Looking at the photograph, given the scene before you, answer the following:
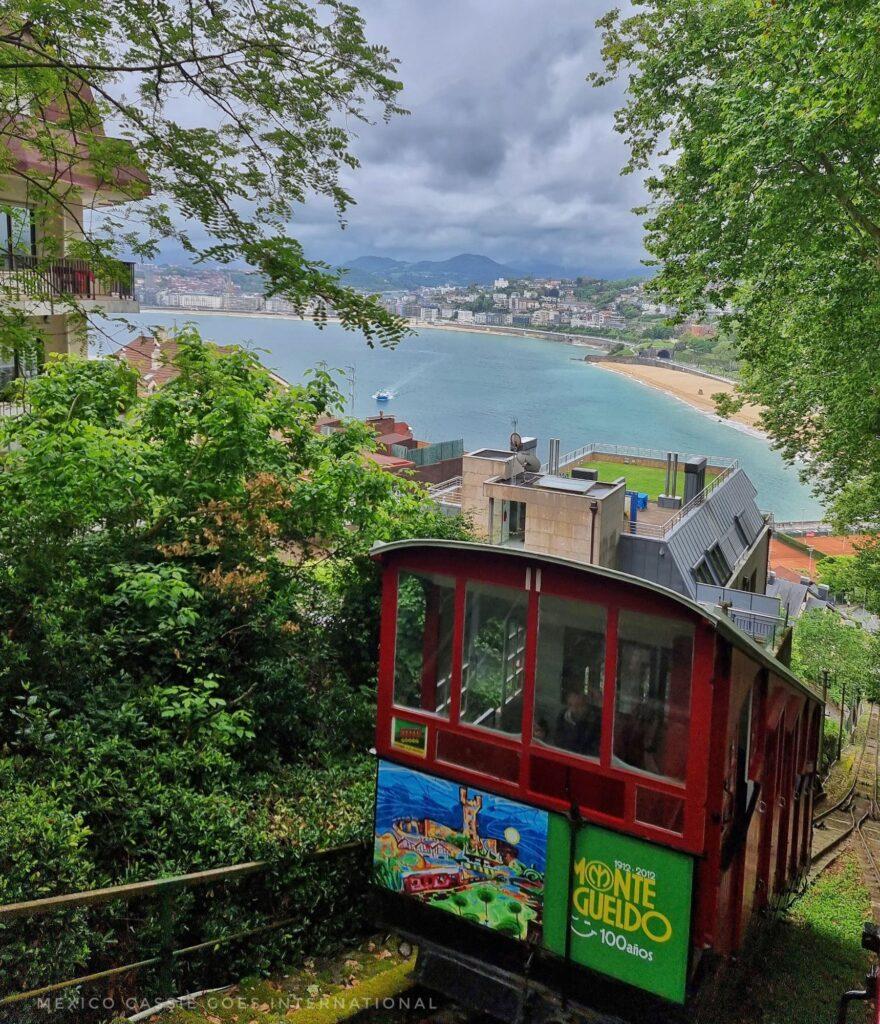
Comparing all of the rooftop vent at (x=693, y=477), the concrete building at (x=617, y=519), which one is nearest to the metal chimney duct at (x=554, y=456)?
the concrete building at (x=617, y=519)

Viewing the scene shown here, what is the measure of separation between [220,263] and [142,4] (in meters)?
1.70

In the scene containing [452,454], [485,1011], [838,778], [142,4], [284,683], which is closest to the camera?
[485,1011]

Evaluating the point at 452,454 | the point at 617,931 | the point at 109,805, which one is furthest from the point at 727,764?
the point at 452,454

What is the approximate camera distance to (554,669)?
5168mm

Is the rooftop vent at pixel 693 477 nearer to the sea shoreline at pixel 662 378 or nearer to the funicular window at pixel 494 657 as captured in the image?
the funicular window at pixel 494 657

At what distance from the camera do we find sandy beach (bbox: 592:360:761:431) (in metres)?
136

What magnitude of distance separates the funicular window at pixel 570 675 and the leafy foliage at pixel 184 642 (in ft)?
7.24

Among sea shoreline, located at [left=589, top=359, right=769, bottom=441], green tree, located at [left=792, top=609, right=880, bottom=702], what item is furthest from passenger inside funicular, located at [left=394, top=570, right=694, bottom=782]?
sea shoreline, located at [left=589, top=359, right=769, bottom=441]

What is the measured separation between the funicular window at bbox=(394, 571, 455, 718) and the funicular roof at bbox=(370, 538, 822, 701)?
0.23m

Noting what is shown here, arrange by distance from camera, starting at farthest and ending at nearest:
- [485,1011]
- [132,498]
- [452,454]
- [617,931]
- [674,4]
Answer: [452,454] → [674,4] → [132,498] → [485,1011] → [617,931]

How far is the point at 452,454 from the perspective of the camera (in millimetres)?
64562

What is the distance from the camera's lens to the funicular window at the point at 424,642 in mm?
5566

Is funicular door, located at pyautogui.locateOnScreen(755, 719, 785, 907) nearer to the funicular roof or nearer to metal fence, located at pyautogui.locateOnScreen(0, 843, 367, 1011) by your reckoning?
the funicular roof

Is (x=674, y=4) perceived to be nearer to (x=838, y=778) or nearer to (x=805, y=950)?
(x=805, y=950)
